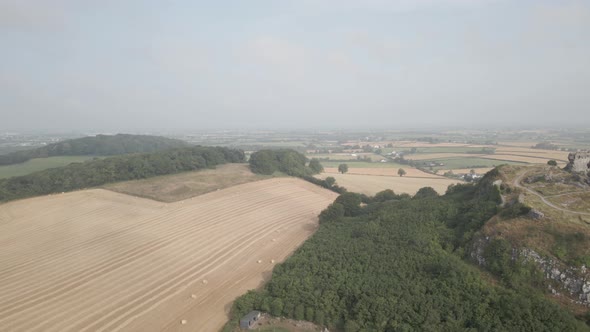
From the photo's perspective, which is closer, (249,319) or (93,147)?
(249,319)

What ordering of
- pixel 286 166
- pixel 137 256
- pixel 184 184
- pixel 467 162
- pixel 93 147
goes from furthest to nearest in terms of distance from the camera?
pixel 93 147
pixel 467 162
pixel 286 166
pixel 184 184
pixel 137 256

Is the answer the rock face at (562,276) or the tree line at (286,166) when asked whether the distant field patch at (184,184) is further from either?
the rock face at (562,276)

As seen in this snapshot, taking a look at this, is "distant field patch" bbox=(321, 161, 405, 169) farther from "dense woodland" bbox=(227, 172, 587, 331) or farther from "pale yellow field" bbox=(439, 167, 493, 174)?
"dense woodland" bbox=(227, 172, 587, 331)

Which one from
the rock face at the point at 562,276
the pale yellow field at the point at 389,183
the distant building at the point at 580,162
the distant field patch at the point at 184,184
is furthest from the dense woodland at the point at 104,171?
the distant building at the point at 580,162

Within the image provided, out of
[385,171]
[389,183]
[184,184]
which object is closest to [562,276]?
[389,183]

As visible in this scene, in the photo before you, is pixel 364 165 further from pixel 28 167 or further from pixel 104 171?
pixel 28 167

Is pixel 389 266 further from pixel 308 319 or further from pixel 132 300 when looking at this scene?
pixel 132 300

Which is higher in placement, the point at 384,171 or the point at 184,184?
the point at 184,184

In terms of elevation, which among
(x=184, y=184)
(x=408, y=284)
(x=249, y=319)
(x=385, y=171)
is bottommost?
(x=249, y=319)
